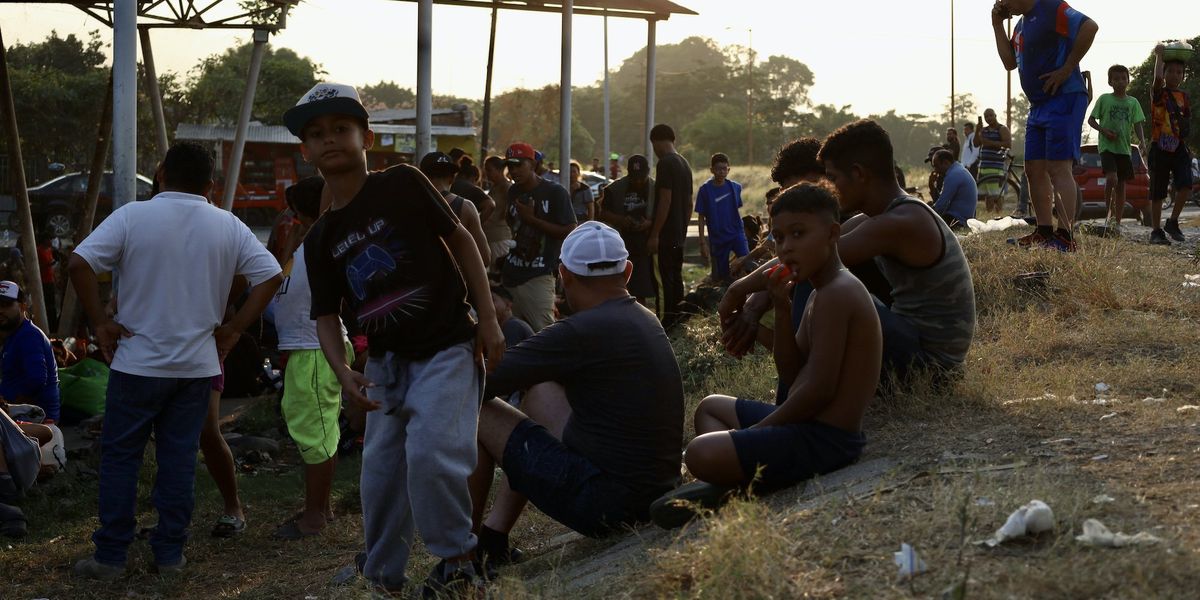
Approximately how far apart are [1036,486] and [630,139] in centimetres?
8701

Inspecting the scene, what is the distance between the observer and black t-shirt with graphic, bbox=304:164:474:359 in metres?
3.96

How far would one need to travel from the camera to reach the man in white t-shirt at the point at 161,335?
515 cm

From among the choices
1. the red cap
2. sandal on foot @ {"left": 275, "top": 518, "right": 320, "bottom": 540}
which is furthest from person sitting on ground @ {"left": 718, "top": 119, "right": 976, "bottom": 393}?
the red cap

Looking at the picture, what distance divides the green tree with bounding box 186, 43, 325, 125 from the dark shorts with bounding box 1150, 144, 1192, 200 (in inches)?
1251

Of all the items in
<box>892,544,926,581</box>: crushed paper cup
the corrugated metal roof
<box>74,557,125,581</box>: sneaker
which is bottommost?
<box>74,557,125,581</box>: sneaker

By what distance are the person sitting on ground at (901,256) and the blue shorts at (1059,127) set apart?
10.5ft

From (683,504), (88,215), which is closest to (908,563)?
(683,504)

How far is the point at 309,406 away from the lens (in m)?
5.94

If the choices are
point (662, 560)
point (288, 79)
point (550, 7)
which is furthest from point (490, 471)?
point (288, 79)

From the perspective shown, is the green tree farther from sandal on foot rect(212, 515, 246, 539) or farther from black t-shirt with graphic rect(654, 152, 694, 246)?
sandal on foot rect(212, 515, 246, 539)

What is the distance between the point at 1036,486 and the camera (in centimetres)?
349

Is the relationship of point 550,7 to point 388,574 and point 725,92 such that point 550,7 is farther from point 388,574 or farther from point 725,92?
point 725,92

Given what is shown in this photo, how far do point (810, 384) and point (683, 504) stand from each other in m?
0.61

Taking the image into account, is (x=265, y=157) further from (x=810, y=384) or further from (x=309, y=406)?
(x=810, y=384)
